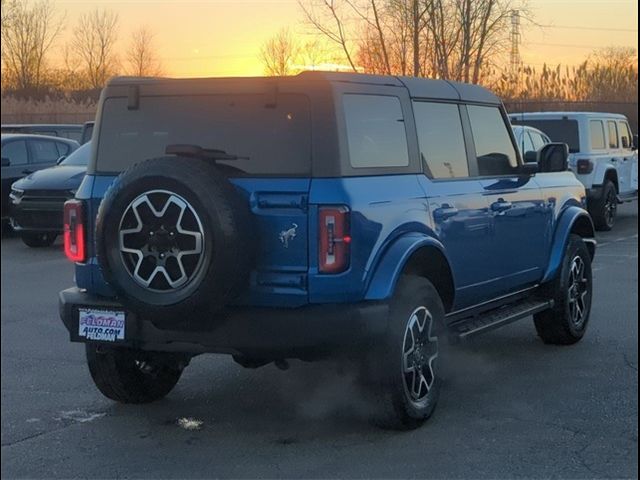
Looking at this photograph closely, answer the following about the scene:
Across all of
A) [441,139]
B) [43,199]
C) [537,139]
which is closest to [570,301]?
[441,139]

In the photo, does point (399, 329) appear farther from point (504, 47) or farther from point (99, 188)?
point (504, 47)

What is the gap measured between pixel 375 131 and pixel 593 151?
38.5 ft

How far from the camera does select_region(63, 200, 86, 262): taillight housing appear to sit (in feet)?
17.7

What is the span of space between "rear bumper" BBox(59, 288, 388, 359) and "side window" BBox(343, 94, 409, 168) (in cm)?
79

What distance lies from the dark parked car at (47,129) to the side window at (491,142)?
42.6 feet

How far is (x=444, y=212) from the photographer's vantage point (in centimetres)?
573

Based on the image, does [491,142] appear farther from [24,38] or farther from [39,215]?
[39,215]

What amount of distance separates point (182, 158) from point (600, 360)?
371 cm

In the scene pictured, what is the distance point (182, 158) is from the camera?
15.8 feet

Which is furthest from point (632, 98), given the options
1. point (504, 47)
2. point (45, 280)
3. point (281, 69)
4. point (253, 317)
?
point (253, 317)

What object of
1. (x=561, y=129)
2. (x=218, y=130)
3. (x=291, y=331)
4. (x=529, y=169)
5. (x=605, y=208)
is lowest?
(x=291, y=331)

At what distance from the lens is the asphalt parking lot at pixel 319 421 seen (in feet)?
15.6

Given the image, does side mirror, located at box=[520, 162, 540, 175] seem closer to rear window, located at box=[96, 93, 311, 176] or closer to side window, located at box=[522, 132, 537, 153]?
rear window, located at box=[96, 93, 311, 176]

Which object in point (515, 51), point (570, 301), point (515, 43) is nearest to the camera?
point (570, 301)
